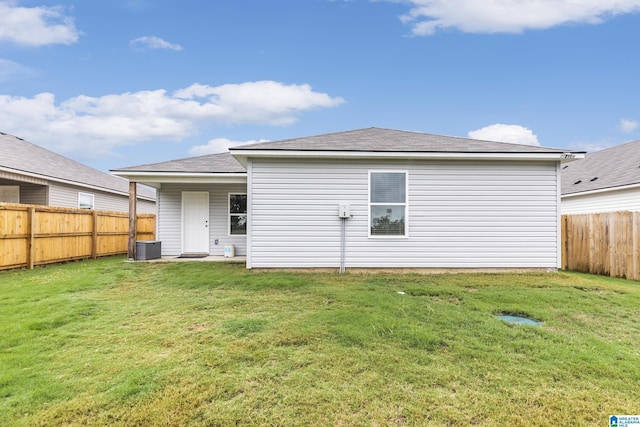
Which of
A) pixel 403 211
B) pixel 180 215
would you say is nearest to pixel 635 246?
pixel 403 211

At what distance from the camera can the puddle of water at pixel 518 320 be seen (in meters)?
4.08

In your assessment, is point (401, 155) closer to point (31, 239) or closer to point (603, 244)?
point (603, 244)

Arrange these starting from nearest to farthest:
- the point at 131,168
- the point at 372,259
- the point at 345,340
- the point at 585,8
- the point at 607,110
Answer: the point at 345,340, the point at 372,259, the point at 131,168, the point at 585,8, the point at 607,110

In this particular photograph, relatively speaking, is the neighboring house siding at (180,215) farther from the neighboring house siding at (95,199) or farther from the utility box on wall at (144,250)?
the neighboring house siding at (95,199)

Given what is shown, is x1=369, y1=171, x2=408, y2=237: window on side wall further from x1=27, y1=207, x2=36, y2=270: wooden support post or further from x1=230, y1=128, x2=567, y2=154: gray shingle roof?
x1=27, y1=207, x2=36, y2=270: wooden support post

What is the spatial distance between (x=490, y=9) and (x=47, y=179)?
16528 mm

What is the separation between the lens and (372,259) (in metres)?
7.57

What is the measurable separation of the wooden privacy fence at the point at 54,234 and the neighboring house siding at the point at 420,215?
246 inches

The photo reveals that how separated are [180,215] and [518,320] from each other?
10.0m

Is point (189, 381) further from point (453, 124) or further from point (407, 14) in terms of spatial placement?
point (453, 124)

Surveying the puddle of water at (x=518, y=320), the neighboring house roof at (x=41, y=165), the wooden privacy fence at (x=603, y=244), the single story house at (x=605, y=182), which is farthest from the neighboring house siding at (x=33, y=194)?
the single story house at (x=605, y=182)

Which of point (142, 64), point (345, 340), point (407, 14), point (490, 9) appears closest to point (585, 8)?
point (490, 9)

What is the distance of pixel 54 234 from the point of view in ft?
30.5

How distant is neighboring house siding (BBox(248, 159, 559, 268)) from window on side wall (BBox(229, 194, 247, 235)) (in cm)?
344
